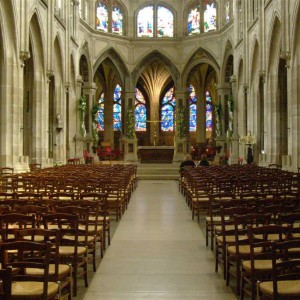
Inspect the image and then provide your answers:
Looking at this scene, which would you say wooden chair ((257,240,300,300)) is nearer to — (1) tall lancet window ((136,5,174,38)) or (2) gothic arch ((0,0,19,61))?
(2) gothic arch ((0,0,19,61))

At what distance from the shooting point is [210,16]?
147ft

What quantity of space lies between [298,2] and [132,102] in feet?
81.7

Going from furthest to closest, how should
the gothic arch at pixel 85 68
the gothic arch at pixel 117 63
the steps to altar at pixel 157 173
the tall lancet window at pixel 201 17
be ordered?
1. the gothic arch at pixel 117 63
2. the tall lancet window at pixel 201 17
3. the gothic arch at pixel 85 68
4. the steps to altar at pixel 157 173

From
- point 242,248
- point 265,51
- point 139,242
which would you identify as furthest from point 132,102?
point 242,248

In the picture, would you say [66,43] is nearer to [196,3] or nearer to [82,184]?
[196,3]

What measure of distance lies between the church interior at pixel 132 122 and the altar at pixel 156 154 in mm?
88

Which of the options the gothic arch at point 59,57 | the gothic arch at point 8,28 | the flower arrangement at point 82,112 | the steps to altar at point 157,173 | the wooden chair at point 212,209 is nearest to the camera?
the wooden chair at point 212,209

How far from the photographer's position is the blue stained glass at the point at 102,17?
4425cm

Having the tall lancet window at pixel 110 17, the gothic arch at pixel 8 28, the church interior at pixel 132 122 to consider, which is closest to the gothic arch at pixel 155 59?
the church interior at pixel 132 122

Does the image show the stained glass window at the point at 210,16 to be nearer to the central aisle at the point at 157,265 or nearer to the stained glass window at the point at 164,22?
the stained glass window at the point at 164,22

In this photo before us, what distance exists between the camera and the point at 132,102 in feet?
150

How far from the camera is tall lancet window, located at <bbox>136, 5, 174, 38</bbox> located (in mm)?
46688

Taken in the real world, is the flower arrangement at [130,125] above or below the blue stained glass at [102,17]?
below

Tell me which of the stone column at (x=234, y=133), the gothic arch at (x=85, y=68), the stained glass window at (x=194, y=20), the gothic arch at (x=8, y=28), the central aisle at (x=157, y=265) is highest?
the stained glass window at (x=194, y=20)
